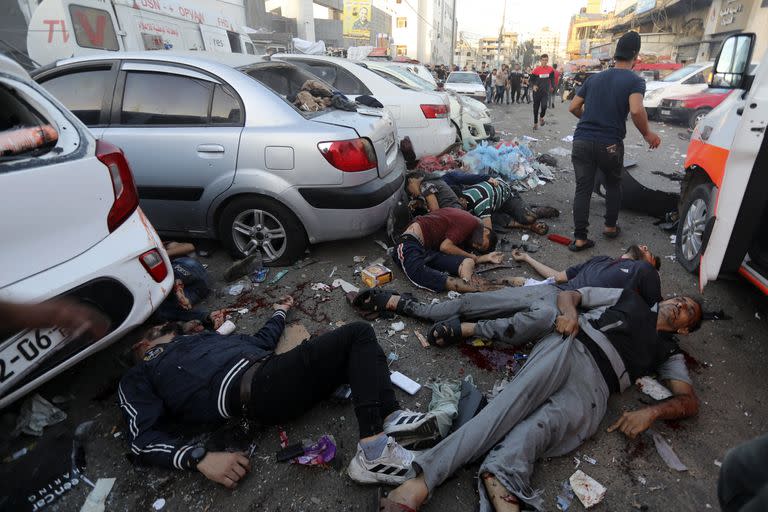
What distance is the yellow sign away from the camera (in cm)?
3801

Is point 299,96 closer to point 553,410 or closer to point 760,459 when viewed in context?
point 553,410

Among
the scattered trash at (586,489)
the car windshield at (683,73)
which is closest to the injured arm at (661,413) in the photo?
the scattered trash at (586,489)

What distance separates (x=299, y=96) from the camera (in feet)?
12.8

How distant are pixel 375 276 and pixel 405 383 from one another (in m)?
1.19

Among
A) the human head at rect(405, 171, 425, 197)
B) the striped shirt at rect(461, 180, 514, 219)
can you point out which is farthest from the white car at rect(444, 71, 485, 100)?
the human head at rect(405, 171, 425, 197)

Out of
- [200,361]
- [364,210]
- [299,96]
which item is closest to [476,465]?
[200,361]

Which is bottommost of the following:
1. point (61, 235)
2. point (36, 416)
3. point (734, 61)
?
point (36, 416)

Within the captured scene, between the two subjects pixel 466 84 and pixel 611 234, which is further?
pixel 466 84

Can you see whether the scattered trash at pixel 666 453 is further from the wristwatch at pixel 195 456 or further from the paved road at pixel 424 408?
the wristwatch at pixel 195 456

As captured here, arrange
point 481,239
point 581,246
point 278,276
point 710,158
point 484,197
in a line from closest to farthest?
1. point 710,158
2. point 278,276
3. point 481,239
4. point 581,246
5. point 484,197

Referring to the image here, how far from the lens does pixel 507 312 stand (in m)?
2.72

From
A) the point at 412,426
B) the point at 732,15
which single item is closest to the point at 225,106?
the point at 412,426

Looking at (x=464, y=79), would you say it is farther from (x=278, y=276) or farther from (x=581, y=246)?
(x=278, y=276)

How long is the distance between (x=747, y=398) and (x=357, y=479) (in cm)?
225
